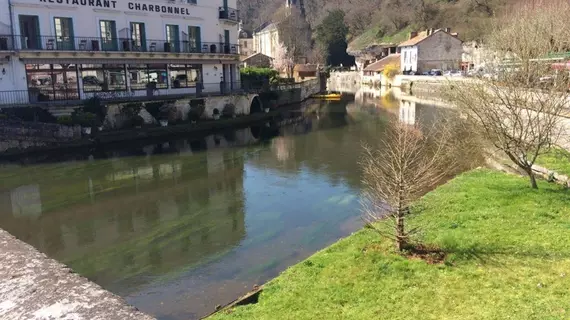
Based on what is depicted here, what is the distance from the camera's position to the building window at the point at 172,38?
36.3 meters

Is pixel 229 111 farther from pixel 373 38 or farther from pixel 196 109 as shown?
pixel 373 38

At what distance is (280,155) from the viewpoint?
25.9m

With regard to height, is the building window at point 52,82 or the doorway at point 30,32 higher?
the doorway at point 30,32

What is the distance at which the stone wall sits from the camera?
24.9 metres

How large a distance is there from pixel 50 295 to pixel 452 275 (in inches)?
298

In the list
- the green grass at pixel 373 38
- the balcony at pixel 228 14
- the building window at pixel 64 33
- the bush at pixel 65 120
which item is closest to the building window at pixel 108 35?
the building window at pixel 64 33

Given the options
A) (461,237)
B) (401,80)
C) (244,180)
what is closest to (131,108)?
(244,180)

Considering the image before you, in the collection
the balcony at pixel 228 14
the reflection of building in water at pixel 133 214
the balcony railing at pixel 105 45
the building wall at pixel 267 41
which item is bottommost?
the reflection of building in water at pixel 133 214

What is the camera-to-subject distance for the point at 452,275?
9016 mm

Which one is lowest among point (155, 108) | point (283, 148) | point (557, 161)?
point (283, 148)

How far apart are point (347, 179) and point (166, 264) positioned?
31.2 feet

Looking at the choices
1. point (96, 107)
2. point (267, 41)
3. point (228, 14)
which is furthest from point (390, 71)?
point (96, 107)

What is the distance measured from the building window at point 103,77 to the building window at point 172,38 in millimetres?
4173

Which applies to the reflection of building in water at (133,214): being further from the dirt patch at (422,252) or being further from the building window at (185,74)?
the building window at (185,74)
